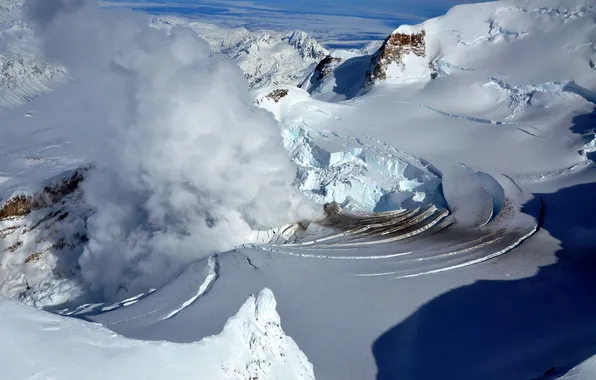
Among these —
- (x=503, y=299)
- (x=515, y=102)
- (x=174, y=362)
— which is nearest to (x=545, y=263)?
(x=503, y=299)

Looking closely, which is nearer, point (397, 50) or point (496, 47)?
point (496, 47)

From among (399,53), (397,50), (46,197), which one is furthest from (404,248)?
(397,50)

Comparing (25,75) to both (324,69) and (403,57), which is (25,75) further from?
(403,57)

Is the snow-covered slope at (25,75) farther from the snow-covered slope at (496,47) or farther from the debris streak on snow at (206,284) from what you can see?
the debris streak on snow at (206,284)

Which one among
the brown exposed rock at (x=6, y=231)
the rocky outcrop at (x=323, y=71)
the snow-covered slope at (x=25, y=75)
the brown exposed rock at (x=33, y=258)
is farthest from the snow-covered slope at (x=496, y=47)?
the snow-covered slope at (x=25, y=75)

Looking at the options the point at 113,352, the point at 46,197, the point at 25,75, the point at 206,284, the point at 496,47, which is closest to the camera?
the point at 113,352

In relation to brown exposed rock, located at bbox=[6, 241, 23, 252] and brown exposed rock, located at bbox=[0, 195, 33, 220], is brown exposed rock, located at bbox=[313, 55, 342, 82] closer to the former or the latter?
brown exposed rock, located at bbox=[0, 195, 33, 220]

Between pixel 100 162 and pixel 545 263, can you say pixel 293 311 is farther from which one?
pixel 100 162
